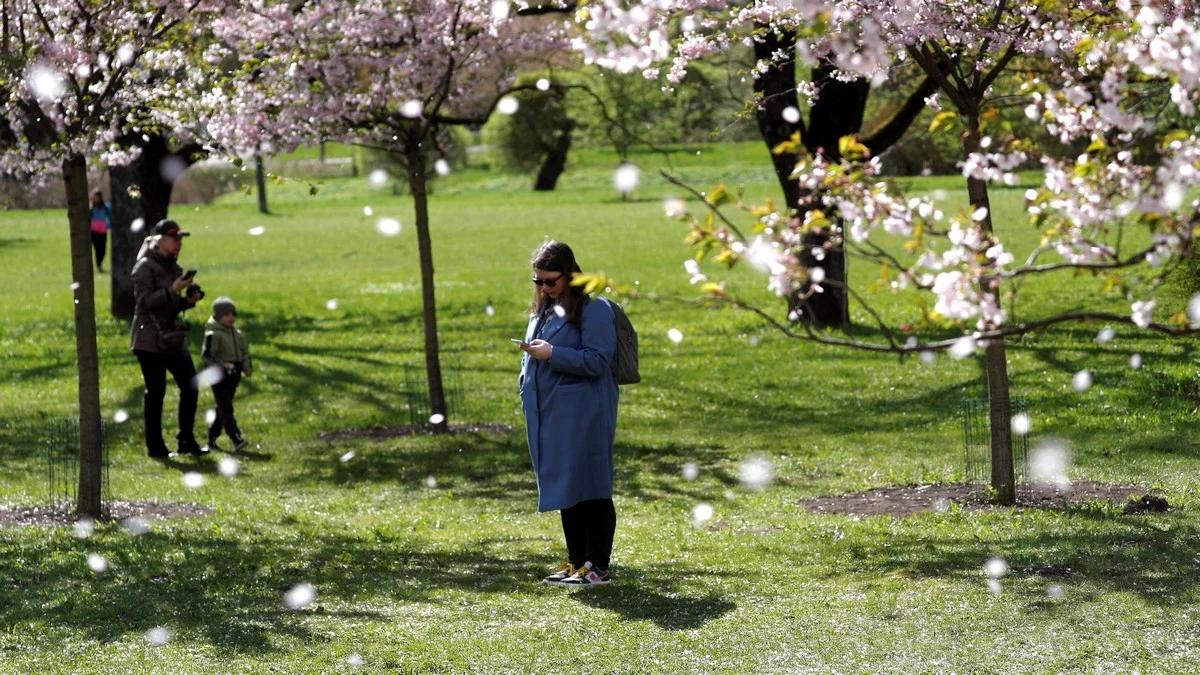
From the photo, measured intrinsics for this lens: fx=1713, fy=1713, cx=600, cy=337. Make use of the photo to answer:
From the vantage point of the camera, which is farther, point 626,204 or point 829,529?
point 626,204

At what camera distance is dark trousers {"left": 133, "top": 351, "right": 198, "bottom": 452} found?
47.4 feet

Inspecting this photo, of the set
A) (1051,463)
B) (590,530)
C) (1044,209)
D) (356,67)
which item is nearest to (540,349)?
(590,530)

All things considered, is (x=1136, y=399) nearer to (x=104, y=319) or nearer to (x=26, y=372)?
(x=26, y=372)

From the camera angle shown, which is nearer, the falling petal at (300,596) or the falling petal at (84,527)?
the falling petal at (300,596)

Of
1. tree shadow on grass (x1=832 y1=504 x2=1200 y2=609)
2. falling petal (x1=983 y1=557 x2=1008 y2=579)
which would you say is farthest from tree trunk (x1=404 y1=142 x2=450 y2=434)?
falling petal (x1=983 y1=557 x2=1008 y2=579)

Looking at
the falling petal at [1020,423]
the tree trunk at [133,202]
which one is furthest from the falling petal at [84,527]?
the tree trunk at [133,202]

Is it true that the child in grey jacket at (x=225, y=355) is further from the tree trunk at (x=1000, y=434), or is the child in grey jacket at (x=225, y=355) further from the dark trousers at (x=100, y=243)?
the dark trousers at (x=100, y=243)

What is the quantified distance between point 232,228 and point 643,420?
42.4 meters

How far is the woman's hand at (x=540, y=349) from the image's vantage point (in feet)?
Answer: 27.4

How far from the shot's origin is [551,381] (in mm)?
8680

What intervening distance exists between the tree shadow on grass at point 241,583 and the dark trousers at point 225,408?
466 cm

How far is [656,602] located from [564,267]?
173 centimetres

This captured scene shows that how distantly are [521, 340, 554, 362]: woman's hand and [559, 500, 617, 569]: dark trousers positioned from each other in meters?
0.88

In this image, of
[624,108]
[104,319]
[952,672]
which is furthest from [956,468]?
[624,108]
